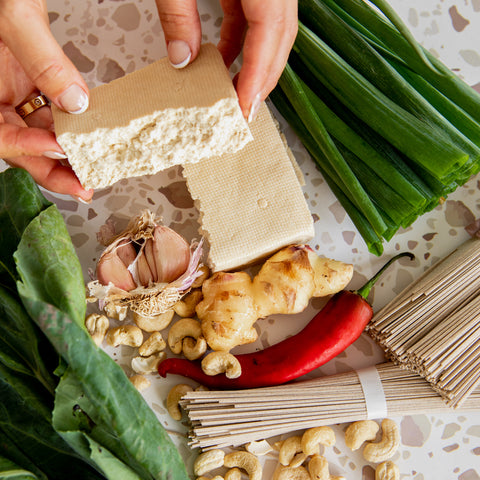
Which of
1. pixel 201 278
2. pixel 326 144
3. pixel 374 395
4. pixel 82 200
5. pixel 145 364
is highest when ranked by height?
pixel 326 144

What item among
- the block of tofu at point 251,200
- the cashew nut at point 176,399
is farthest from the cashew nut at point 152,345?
the block of tofu at point 251,200

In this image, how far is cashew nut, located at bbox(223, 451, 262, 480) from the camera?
3.91 feet

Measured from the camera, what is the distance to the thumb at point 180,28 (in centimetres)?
92

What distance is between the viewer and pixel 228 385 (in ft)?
4.05

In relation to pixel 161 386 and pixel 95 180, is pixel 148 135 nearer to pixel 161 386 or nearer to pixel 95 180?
pixel 95 180

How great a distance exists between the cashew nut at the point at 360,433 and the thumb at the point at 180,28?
36.2 inches

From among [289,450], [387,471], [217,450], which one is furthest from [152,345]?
[387,471]

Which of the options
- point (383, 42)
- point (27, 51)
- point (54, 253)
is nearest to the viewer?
point (27, 51)

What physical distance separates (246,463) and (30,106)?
39.1 inches

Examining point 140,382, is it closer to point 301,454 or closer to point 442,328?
point 301,454

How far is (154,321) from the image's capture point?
4.08 ft

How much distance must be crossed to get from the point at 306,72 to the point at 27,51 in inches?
25.2

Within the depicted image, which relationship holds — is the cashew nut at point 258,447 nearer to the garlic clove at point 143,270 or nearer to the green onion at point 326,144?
the garlic clove at point 143,270

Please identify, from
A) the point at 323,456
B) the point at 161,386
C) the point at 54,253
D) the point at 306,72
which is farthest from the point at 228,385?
the point at 306,72
